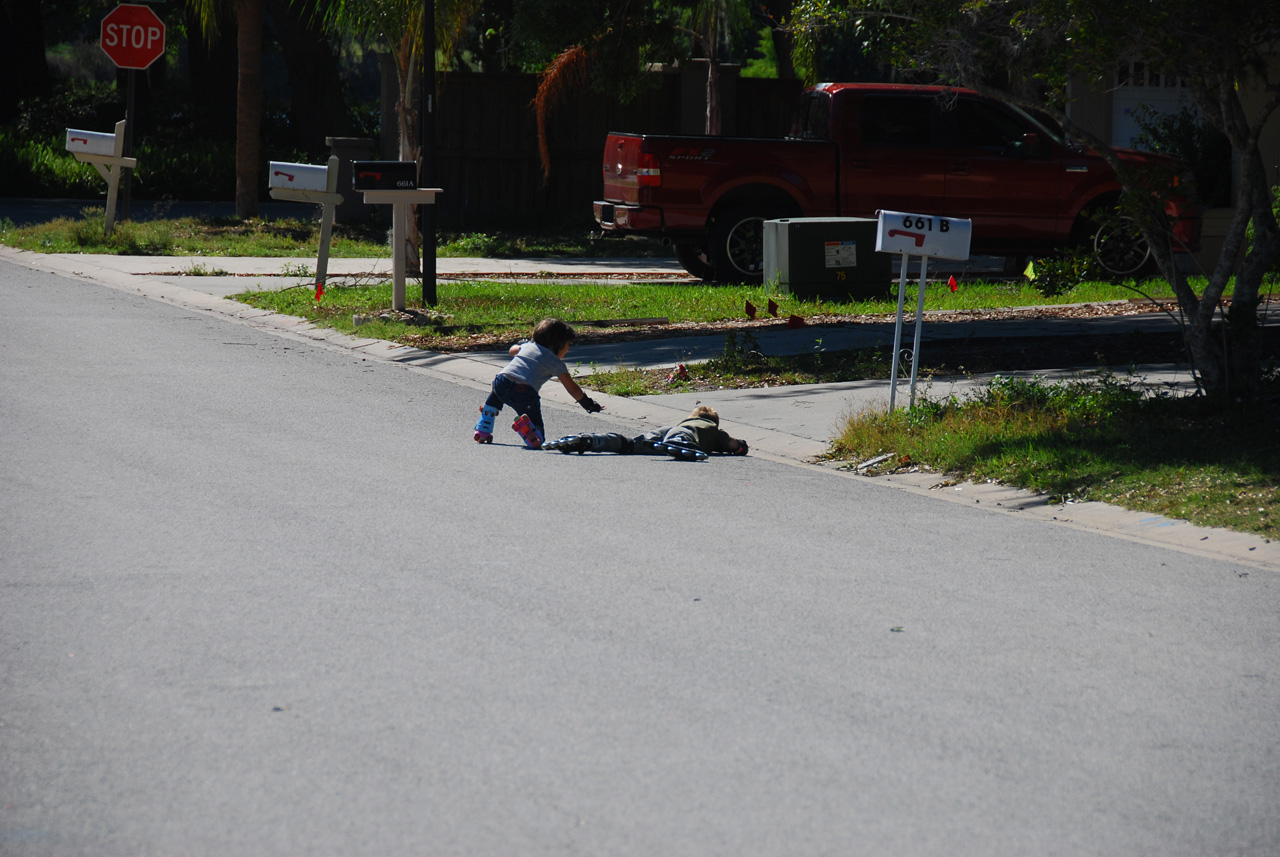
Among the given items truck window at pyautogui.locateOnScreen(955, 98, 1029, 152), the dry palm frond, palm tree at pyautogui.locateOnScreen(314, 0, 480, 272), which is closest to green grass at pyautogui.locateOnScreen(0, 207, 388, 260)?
the dry palm frond

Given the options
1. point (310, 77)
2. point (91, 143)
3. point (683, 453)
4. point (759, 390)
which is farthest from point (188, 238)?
point (683, 453)

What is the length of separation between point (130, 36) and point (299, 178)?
28.0 feet

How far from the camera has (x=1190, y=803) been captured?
379 cm

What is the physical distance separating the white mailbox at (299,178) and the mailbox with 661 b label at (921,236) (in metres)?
8.27

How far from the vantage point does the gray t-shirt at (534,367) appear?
28.8 ft

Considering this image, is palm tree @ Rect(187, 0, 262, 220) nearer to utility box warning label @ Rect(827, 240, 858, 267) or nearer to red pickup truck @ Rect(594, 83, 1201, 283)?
red pickup truck @ Rect(594, 83, 1201, 283)

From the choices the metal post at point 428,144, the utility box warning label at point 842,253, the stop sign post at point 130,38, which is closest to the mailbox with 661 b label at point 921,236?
the utility box warning label at point 842,253

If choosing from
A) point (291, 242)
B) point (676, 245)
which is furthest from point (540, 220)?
point (676, 245)

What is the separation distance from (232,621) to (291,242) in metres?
16.5

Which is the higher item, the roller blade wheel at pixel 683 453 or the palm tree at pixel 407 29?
the palm tree at pixel 407 29

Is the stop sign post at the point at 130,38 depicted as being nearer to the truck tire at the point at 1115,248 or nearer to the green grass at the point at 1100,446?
the truck tire at the point at 1115,248

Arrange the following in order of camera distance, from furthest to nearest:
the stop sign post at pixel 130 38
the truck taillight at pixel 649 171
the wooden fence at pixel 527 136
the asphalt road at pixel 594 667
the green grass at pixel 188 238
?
the wooden fence at pixel 527 136 → the stop sign post at pixel 130 38 → the green grass at pixel 188 238 → the truck taillight at pixel 649 171 → the asphalt road at pixel 594 667

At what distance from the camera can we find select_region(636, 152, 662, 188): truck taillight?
637 inches

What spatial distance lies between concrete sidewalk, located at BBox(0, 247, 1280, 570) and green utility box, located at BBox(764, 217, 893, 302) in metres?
1.56
